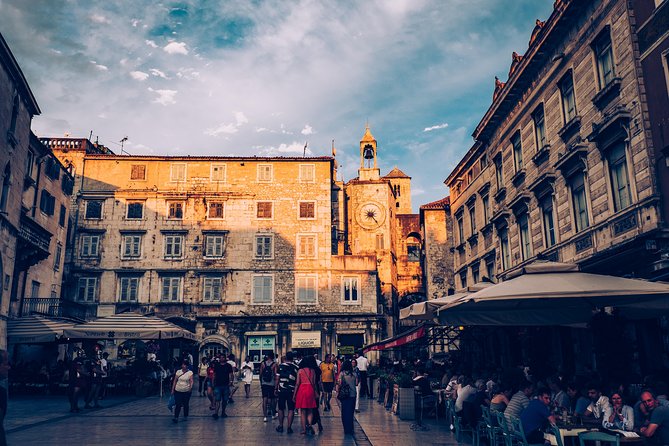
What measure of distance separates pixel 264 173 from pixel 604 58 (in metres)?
28.4

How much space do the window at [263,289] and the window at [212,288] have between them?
2381mm

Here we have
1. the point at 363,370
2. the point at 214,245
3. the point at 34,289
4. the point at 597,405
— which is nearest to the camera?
the point at 597,405

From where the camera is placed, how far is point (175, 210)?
1543 inches

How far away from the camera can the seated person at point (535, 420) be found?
7.79 metres

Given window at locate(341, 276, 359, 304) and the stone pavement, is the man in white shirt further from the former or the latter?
window at locate(341, 276, 359, 304)

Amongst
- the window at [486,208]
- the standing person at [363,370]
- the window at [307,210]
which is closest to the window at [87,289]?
the window at [307,210]

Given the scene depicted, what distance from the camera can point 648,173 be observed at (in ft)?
41.3

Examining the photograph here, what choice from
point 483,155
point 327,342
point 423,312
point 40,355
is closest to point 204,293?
point 327,342

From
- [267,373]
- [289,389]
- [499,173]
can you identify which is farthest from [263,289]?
[289,389]

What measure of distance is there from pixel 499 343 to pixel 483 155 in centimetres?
902

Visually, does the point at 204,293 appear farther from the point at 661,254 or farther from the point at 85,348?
the point at 661,254

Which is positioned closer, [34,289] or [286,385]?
[286,385]

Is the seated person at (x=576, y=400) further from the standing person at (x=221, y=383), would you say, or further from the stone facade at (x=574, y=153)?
the standing person at (x=221, y=383)

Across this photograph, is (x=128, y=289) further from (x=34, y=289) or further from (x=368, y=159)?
(x=368, y=159)
